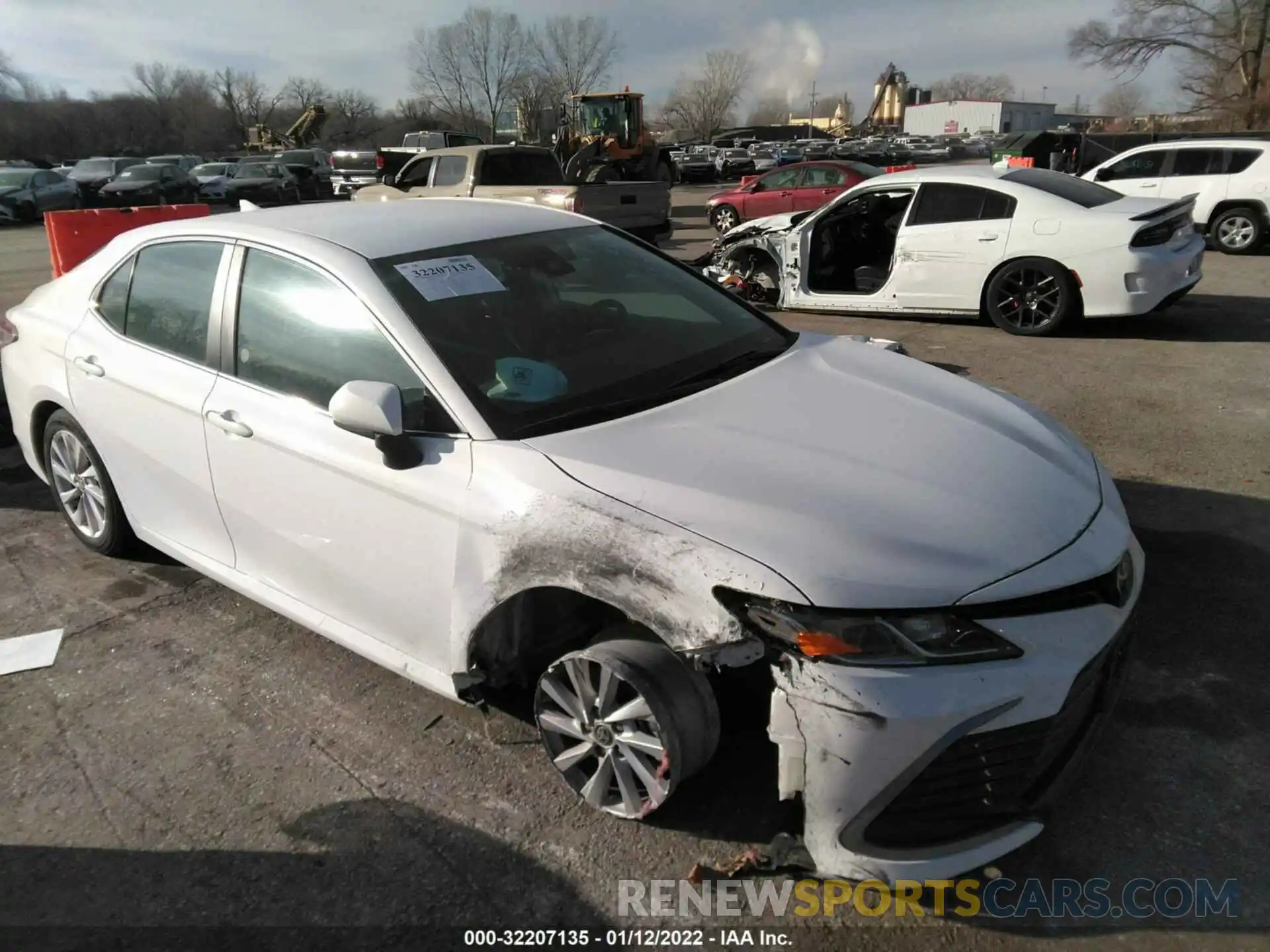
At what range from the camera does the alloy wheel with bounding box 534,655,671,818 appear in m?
2.36

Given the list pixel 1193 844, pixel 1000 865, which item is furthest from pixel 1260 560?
pixel 1000 865

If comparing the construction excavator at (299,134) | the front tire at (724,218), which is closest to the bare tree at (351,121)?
the construction excavator at (299,134)

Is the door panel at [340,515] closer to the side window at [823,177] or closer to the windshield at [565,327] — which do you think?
the windshield at [565,327]

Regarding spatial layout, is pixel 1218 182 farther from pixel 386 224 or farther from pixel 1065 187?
pixel 386 224

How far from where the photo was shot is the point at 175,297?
3.48 metres

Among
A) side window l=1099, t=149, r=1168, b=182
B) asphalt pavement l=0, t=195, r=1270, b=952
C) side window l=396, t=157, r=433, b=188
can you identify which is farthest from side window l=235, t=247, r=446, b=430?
side window l=1099, t=149, r=1168, b=182

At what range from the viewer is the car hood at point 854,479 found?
2096 mm

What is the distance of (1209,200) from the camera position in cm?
1302

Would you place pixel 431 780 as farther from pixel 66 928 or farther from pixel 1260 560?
pixel 1260 560

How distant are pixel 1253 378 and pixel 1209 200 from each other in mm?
8152

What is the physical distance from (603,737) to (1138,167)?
14669 millimetres

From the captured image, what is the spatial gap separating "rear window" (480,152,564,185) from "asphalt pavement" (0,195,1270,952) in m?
9.99

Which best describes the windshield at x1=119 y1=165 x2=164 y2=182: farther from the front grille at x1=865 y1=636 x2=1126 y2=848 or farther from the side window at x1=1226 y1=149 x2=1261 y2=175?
the front grille at x1=865 y1=636 x2=1126 y2=848

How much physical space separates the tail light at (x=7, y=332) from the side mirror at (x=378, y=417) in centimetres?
267
